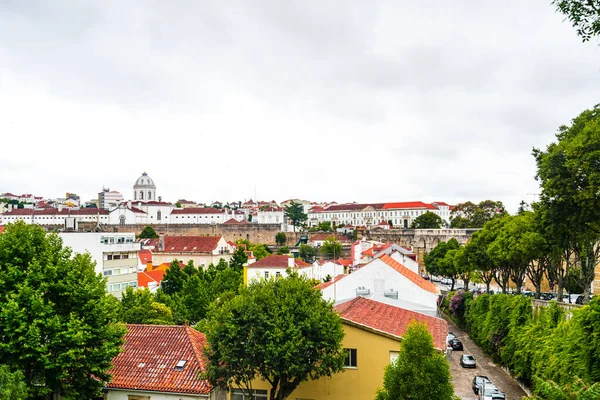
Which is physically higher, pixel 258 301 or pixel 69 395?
pixel 258 301

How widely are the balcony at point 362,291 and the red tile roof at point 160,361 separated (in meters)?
10.8

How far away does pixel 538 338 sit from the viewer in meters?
23.2

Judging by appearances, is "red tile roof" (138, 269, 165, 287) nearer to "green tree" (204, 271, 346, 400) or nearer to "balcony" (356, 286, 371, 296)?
"balcony" (356, 286, 371, 296)

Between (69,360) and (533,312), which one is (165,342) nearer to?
(69,360)

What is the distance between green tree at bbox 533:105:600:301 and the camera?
21.1 m

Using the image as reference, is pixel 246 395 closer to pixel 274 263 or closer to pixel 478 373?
pixel 478 373

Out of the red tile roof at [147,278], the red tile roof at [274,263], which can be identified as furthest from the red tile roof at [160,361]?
the red tile roof at [274,263]

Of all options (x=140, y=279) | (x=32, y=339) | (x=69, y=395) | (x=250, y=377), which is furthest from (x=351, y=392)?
(x=140, y=279)

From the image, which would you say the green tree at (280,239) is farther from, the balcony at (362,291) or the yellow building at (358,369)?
the yellow building at (358,369)

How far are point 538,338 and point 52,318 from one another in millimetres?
20114

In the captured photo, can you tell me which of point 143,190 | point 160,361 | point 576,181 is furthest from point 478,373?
point 143,190

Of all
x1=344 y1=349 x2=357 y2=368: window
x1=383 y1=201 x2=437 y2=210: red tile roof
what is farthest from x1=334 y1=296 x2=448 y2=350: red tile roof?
x1=383 y1=201 x2=437 y2=210: red tile roof

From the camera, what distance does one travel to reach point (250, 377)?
1527 centimetres

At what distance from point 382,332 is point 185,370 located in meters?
6.52
